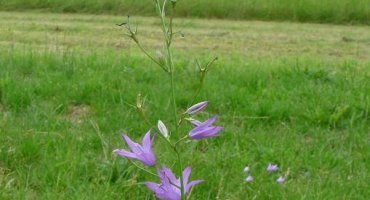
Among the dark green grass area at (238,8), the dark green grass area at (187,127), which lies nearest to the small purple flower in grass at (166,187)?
the dark green grass area at (187,127)

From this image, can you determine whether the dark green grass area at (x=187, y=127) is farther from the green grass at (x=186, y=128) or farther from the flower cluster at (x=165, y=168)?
the flower cluster at (x=165, y=168)

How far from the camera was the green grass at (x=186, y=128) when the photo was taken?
2586mm

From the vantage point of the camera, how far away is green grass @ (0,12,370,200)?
2.59 m

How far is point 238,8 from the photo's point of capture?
41.1ft

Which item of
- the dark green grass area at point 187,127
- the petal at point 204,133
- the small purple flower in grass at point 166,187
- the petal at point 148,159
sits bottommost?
the dark green grass area at point 187,127

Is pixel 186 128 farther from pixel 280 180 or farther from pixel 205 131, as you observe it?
→ pixel 205 131

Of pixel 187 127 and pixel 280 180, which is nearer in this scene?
pixel 280 180

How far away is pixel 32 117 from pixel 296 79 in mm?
1848

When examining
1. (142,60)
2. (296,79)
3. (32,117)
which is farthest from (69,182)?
(142,60)

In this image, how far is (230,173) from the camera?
2723 millimetres

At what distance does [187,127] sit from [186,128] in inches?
0.4

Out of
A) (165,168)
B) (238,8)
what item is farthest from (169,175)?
(238,8)

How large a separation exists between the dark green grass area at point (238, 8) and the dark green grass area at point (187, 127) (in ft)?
24.2

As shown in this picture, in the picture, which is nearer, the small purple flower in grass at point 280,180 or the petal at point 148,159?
the petal at point 148,159
